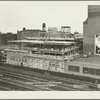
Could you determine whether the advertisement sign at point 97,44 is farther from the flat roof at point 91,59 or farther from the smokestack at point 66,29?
the smokestack at point 66,29

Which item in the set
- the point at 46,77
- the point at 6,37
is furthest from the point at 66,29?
the point at 6,37

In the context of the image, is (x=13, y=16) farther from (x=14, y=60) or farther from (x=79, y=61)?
(x=79, y=61)

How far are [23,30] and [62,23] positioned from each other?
592 millimetres

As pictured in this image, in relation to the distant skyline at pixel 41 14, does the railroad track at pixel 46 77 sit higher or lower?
lower

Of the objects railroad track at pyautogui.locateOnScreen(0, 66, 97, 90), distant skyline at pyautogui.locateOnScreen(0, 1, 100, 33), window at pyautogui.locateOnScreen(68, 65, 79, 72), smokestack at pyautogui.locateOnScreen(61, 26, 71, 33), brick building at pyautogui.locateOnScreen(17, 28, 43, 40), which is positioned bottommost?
railroad track at pyautogui.locateOnScreen(0, 66, 97, 90)

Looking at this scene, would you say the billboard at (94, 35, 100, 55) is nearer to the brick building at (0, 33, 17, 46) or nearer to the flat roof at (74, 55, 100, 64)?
the flat roof at (74, 55, 100, 64)

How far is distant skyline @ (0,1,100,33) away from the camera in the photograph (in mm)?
3125

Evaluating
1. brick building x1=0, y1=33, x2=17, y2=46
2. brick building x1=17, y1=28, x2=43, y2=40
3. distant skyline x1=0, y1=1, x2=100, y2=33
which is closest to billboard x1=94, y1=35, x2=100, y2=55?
distant skyline x1=0, y1=1, x2=100, y2=33

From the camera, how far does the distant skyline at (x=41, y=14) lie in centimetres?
312

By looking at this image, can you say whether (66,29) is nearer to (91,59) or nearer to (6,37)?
(91,59)

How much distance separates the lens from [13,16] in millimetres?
3262

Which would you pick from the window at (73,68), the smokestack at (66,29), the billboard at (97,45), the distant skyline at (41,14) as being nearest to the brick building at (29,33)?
the distant skyline at (41,14)

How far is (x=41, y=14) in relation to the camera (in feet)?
10.7
